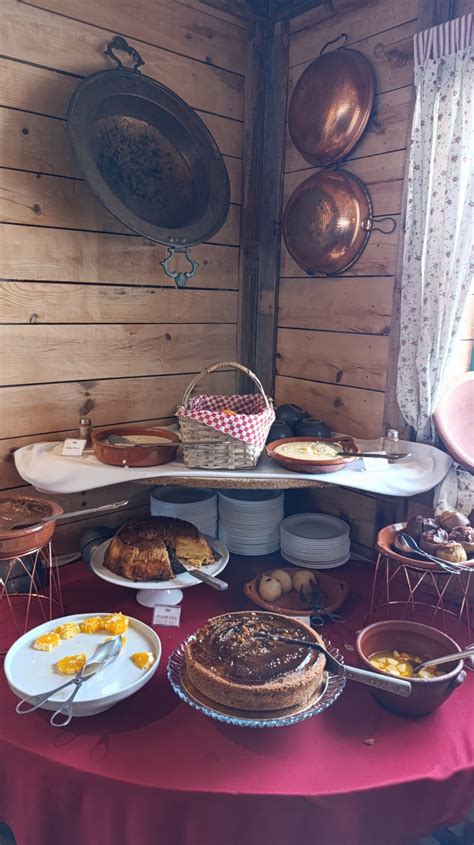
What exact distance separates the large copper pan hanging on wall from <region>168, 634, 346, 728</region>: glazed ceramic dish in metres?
1.36

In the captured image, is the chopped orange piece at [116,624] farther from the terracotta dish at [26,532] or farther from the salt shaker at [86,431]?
the salt shaker at [86,431]

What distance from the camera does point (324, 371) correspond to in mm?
2422

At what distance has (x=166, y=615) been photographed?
69.8 inches

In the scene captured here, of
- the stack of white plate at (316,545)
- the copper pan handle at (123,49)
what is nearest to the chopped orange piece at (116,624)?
the stack of white plate at (316,545)

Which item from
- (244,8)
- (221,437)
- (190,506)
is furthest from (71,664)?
(244,8)

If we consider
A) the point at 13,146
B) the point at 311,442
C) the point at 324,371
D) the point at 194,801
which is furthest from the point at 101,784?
the point at 13,146

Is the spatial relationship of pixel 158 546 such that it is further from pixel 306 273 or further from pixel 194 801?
pixel 306 273

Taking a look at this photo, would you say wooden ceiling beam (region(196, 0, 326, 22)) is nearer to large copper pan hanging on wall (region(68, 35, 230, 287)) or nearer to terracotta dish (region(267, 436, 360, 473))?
large copper pan hanging on wall (region(68, 35, 230, 287))

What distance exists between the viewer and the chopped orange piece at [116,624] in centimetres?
151

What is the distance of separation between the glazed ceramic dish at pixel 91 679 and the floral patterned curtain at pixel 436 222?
46.0 inches

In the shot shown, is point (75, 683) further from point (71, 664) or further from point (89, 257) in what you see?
point (89, 257)

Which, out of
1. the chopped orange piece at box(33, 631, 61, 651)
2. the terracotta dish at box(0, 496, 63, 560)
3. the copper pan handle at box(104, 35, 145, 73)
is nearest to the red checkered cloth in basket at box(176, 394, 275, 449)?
the terracotta dish at box(0, 496, 63, 560)

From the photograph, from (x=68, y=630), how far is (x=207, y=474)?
0.61 m

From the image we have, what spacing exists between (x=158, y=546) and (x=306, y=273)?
1.31 metres
